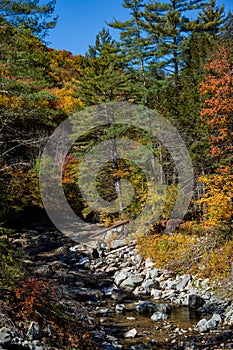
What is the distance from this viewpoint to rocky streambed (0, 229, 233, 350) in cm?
762

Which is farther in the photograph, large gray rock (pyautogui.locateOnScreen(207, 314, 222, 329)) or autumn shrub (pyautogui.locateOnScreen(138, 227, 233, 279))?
autumn shrub (pyautogui.locateOnScreen(138, 227, 233, 279))

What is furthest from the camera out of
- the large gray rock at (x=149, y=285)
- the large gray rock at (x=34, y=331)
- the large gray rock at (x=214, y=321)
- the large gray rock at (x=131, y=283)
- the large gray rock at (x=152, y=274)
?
the large gray rock at (x=152, y=274)

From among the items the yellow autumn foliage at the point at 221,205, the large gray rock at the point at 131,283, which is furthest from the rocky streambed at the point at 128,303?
the yellow autumn foliage at the point at 221,205

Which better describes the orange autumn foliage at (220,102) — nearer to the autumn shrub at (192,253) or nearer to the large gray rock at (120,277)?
the autumn shrub at (192,253)

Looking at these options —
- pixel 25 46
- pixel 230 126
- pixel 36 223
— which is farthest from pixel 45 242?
pixel 25 46

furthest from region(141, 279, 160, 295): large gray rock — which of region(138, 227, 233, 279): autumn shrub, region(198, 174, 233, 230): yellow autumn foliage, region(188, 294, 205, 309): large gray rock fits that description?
region(198, 174, 233, 230): yellow autumn foliage

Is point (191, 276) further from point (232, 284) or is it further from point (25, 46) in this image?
point (25, 46)

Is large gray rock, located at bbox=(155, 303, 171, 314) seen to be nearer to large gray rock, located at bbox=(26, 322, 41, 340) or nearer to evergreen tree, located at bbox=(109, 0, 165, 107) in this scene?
large gray rock, located at bbox=(26, 322, 41, 340)

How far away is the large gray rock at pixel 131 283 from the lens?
1207 centimetres

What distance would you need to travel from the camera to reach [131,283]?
1219 centimetres

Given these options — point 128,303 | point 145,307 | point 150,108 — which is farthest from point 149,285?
point 150,108

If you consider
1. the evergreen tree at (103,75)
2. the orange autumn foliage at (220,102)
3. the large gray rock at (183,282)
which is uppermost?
the evergreen tree at (103,75)

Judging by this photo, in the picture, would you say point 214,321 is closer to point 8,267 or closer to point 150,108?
point 8,267

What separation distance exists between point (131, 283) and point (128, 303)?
157 cm
